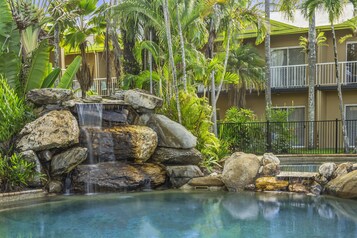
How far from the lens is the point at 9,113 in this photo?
36.2 ft

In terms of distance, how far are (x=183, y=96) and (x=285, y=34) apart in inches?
416

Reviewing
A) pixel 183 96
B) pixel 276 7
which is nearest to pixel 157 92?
pixel 183 96

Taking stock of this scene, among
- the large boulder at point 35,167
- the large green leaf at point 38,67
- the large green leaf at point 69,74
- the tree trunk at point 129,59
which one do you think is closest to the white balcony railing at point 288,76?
the tree trunk at point 129,59

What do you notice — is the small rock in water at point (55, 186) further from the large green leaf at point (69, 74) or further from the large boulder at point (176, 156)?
the large green leaf at point (69, 74)

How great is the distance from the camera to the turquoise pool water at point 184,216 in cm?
674

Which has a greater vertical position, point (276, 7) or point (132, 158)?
point (276, 7)

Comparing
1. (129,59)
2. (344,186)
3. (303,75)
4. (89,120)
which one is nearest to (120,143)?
(89,120)

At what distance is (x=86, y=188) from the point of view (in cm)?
1098

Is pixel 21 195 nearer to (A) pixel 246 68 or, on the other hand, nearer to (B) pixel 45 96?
(B) pixel 45 96

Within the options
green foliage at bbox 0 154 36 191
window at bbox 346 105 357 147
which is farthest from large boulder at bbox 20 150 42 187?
window at bbox 346 105 357 147

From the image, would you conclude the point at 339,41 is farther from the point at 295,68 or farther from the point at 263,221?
the point at 263,221

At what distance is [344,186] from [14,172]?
26.3 ft

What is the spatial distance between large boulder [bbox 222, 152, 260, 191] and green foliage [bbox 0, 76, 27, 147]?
19.0 feet

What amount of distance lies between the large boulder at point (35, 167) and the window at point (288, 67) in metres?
14.1
